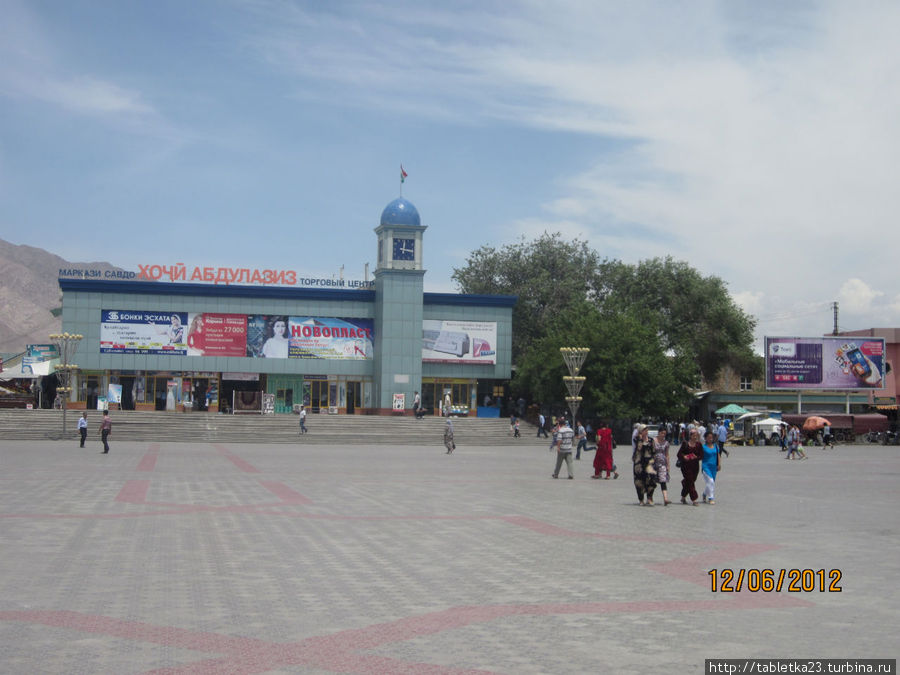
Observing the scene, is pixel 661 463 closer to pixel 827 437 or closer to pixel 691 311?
pixel 827 437

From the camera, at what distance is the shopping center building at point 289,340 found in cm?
6006

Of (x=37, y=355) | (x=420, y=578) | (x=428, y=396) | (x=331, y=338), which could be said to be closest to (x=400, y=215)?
(x=331, y=338)

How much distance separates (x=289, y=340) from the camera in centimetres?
6209

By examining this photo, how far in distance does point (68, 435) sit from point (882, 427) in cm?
4801

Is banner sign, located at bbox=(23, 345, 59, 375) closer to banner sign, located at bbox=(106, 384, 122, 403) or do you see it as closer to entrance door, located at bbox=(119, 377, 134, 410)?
entrance door, located at bbox=(119, 377, 134, 410)

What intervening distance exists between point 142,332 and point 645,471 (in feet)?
159

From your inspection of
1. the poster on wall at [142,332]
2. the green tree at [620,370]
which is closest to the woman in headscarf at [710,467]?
the green tree at [620,370]

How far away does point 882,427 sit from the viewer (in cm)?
5831

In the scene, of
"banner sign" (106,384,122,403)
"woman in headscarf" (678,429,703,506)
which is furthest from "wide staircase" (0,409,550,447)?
"woman in headscarf" (678,429,703,506)

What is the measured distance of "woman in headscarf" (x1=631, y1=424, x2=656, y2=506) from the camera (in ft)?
60.5

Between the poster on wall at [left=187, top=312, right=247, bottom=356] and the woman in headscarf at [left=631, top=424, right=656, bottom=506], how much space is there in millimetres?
46199

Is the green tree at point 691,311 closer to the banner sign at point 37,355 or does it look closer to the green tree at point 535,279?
the green tree at point 535,279

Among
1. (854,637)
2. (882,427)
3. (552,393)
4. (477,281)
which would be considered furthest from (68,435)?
(882,427)

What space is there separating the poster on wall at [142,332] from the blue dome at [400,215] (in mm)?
14810
